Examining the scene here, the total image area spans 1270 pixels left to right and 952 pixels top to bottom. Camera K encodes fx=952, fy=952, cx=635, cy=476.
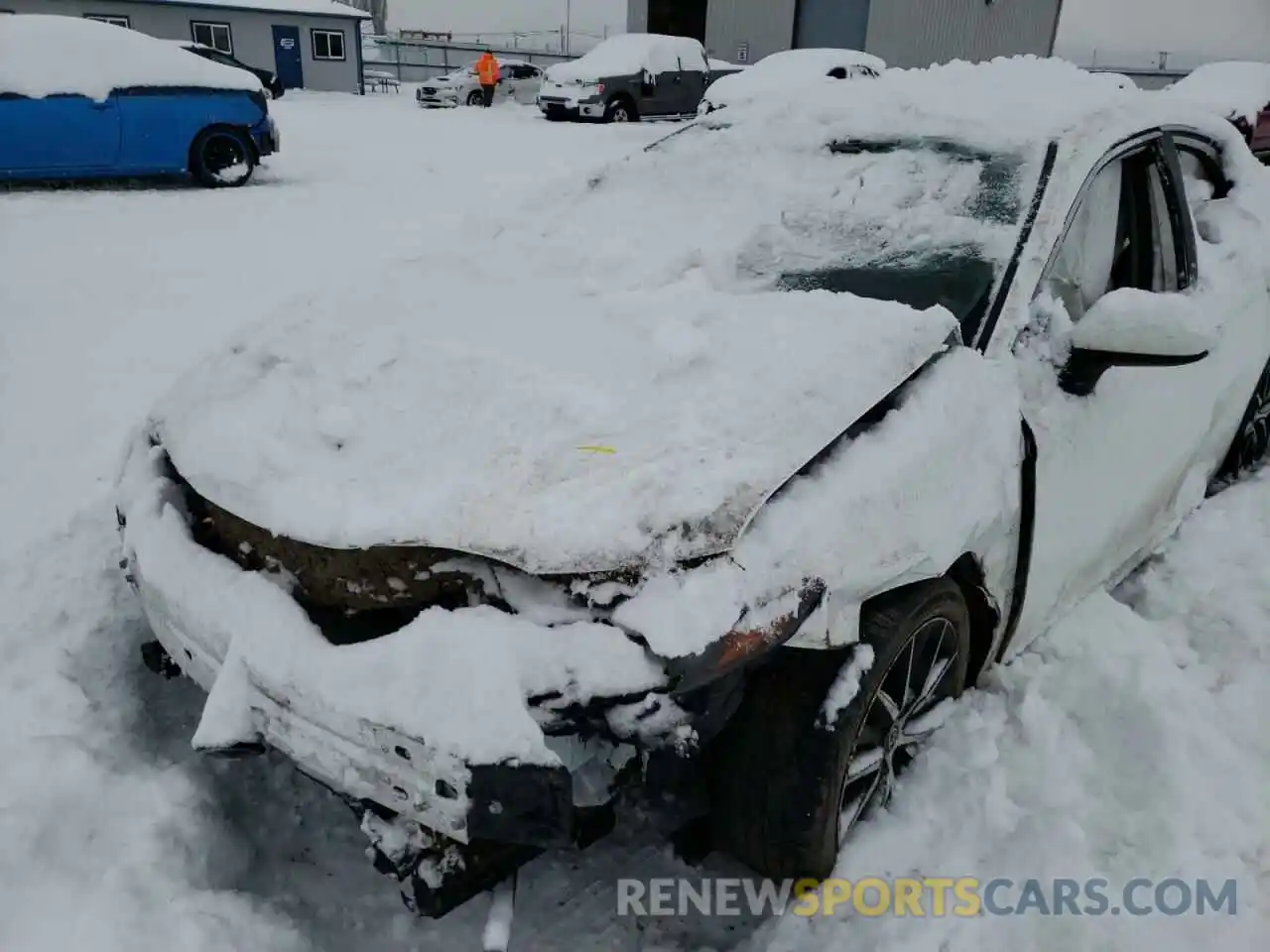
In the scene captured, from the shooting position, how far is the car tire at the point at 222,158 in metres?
9.55

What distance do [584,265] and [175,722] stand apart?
167 cm

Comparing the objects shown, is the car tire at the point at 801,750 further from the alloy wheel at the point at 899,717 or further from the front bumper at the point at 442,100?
the front bumper at the point at 442,100

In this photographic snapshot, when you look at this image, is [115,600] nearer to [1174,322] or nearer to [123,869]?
[123,869]

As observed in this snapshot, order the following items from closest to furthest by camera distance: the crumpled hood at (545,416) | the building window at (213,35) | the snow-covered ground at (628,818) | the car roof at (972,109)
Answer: the crumpled hood at (545,416)
the snow-covered ground at (628,818)
the car roof at (972,109)
the building window at (213,35)

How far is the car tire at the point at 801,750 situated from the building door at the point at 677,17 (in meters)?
27.3

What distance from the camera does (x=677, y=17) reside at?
26.7 meters

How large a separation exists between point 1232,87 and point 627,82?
9831 mm

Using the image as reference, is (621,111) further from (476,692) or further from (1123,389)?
(476,692)

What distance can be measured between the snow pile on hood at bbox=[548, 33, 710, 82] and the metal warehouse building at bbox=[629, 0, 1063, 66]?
6750 mm

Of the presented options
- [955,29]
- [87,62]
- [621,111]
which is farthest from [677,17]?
[87,62]

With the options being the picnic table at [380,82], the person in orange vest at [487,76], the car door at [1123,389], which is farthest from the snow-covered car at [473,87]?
the car door at [1123,389]

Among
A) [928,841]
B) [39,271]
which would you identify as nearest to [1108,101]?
[928,841]

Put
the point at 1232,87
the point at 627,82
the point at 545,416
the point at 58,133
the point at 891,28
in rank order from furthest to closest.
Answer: the point at 891,28 → the point at 627,82 → the point at 1232,87 → the point at 58,133 → the point at 545,416

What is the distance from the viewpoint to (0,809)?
6.65 feet
